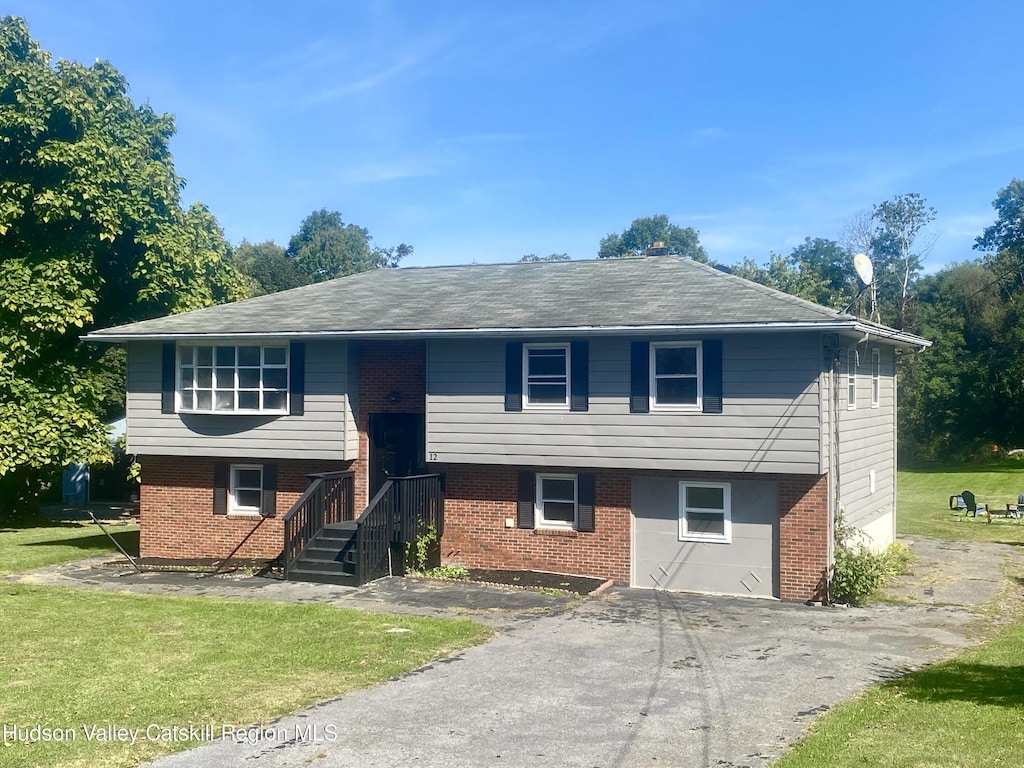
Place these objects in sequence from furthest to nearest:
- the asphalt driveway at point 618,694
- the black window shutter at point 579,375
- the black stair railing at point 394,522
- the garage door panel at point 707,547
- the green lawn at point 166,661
Answer: the black window shutter at point 579,375 → the black stair railing at point 394,522 → the garage door panel at point 707,547 → the green lawn at point 166,661 → the asphalt driveway at point 618,694

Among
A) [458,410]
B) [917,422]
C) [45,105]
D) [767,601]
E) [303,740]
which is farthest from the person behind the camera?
[917,422]

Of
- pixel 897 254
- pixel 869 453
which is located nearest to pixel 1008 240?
pixel 897 254

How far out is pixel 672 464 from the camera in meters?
16.4

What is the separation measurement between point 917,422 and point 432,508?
137 feet

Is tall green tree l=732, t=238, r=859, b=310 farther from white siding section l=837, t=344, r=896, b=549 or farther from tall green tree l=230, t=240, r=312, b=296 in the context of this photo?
tall green tree l=230, t=240, r=312, b=296

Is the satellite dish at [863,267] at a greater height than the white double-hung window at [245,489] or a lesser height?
greater

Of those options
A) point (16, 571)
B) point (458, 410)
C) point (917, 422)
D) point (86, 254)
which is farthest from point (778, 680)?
point (917, 422)

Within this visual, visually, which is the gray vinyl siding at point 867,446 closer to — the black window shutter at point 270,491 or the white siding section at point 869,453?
the white siding section at point 869,453

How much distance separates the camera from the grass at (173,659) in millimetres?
8930

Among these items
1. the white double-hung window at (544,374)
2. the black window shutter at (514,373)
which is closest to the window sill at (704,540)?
the white double-hung window at (544,374)

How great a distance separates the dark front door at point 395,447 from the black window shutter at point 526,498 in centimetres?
256

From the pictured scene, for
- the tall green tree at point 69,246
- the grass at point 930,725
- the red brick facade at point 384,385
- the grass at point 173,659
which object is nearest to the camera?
the grass at point 930,725

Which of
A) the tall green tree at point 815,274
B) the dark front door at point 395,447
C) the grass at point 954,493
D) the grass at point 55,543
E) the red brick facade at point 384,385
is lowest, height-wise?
the grass at point 55,543

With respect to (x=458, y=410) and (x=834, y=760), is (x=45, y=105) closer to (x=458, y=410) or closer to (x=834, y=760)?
(x=458, y=410)
